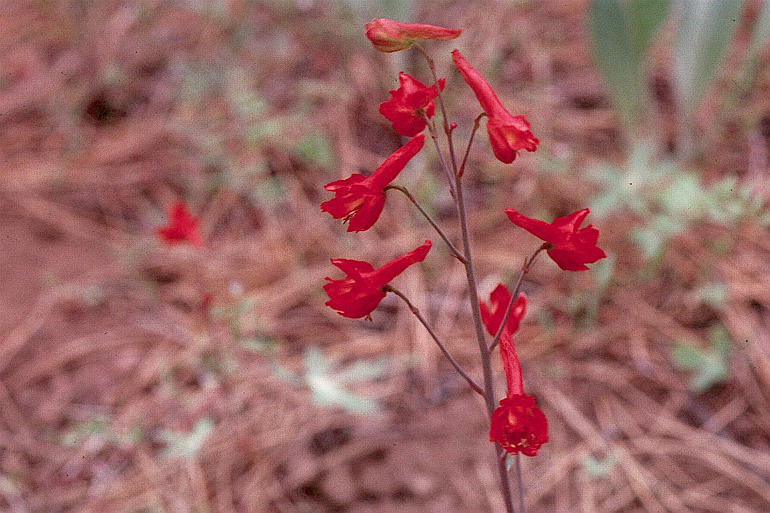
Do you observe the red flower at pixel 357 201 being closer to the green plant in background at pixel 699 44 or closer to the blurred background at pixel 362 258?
the blurred background at pixel 362 258

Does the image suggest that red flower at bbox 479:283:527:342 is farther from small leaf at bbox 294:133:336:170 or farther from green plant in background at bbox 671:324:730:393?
small leaf at bbox 294:133:336:170

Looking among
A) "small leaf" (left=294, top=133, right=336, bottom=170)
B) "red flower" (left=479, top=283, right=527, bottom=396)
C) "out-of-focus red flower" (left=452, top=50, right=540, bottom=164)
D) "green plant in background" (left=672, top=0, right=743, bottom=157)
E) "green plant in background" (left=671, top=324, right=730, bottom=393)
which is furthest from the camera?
"small leaf" (left=294, top=133, right=336, bottom=170)

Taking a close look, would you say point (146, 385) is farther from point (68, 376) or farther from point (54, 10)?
point (54, 10)

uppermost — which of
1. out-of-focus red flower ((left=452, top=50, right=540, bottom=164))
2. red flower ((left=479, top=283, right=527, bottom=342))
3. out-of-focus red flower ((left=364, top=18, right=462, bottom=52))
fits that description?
out-of-focus red flower ((left=364, top=18, right=462, bottom=52))

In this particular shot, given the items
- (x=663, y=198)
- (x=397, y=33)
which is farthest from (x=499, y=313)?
(x=663, y=198)

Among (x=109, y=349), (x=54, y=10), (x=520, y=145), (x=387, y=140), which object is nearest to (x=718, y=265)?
(x=387, y=140)

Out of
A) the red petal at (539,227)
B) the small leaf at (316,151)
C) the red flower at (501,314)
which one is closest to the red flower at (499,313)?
the red flower at (501,314)

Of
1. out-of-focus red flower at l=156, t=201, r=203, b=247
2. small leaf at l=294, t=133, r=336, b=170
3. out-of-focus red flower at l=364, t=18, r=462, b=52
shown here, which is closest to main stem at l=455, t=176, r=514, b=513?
out-of-focus red flower at l=364, t=18, r=462, b=52
